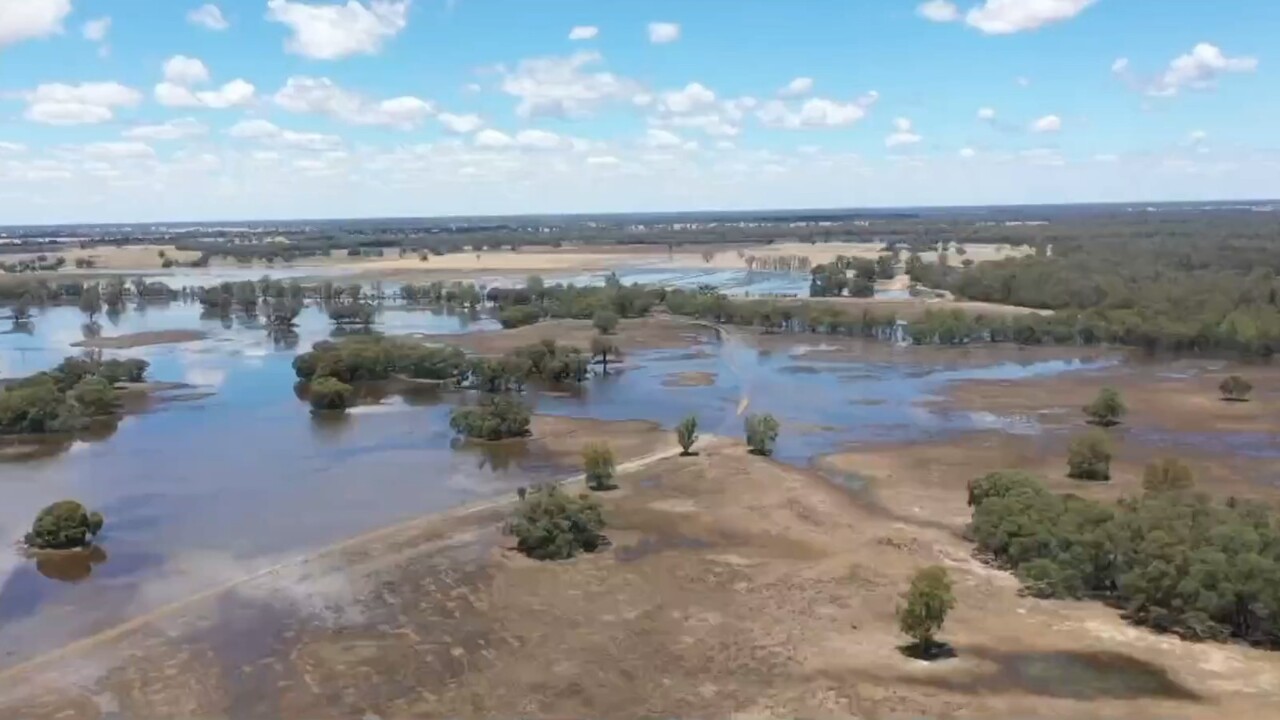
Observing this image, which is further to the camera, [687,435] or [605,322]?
[605,322]

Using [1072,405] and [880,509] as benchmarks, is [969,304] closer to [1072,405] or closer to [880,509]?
[1072,405]

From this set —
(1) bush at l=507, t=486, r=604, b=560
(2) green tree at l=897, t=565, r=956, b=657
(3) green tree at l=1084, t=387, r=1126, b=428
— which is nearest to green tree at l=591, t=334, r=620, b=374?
(3) green tree at l=1084, t=387, r=1126, b=428

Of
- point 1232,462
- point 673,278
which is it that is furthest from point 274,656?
point 673,278

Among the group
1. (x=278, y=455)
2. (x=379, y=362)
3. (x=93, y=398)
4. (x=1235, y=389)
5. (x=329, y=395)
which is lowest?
(x=278, y=455)

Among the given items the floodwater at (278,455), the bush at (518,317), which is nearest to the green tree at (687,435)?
the floodwater at (278,455)

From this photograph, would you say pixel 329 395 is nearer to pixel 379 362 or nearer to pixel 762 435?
pixel 379 362

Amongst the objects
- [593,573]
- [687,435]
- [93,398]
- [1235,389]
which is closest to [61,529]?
[593,573]
